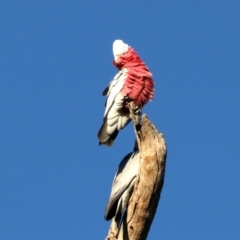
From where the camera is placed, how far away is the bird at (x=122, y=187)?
6.39 meters

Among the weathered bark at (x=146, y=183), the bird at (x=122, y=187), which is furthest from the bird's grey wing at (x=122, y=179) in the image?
the weathered bark at (x=146, y=183)

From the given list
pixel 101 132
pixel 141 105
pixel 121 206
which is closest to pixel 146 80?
pixel 141 105

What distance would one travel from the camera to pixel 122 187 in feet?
21.1

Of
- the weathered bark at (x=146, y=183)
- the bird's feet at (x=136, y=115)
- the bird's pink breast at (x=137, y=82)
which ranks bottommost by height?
the weathered bark at (x=146, y=183)

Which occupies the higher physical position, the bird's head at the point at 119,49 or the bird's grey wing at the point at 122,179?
the bird's head at the point at 119,49

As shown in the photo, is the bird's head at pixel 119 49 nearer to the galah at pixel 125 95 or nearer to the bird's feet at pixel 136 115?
the galah at pixel 125 95

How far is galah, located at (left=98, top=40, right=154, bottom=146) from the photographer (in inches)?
266

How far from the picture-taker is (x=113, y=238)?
6238mm

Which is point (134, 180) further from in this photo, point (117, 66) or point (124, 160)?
point (117, 66)

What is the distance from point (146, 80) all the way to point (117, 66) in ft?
1.52

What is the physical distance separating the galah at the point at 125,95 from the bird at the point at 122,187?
376 millimetres

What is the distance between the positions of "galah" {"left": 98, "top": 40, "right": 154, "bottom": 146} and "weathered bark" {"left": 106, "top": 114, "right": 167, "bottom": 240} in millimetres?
544

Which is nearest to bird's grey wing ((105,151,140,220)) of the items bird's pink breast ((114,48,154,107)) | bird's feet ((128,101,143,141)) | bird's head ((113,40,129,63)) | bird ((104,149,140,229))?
bird ((104,149,140,229))

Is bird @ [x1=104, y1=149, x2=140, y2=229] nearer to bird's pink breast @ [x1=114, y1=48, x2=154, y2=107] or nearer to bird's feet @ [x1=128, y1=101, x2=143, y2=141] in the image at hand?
bird's feet @ [x1=128, y1=101, x2=143, y2=141]
